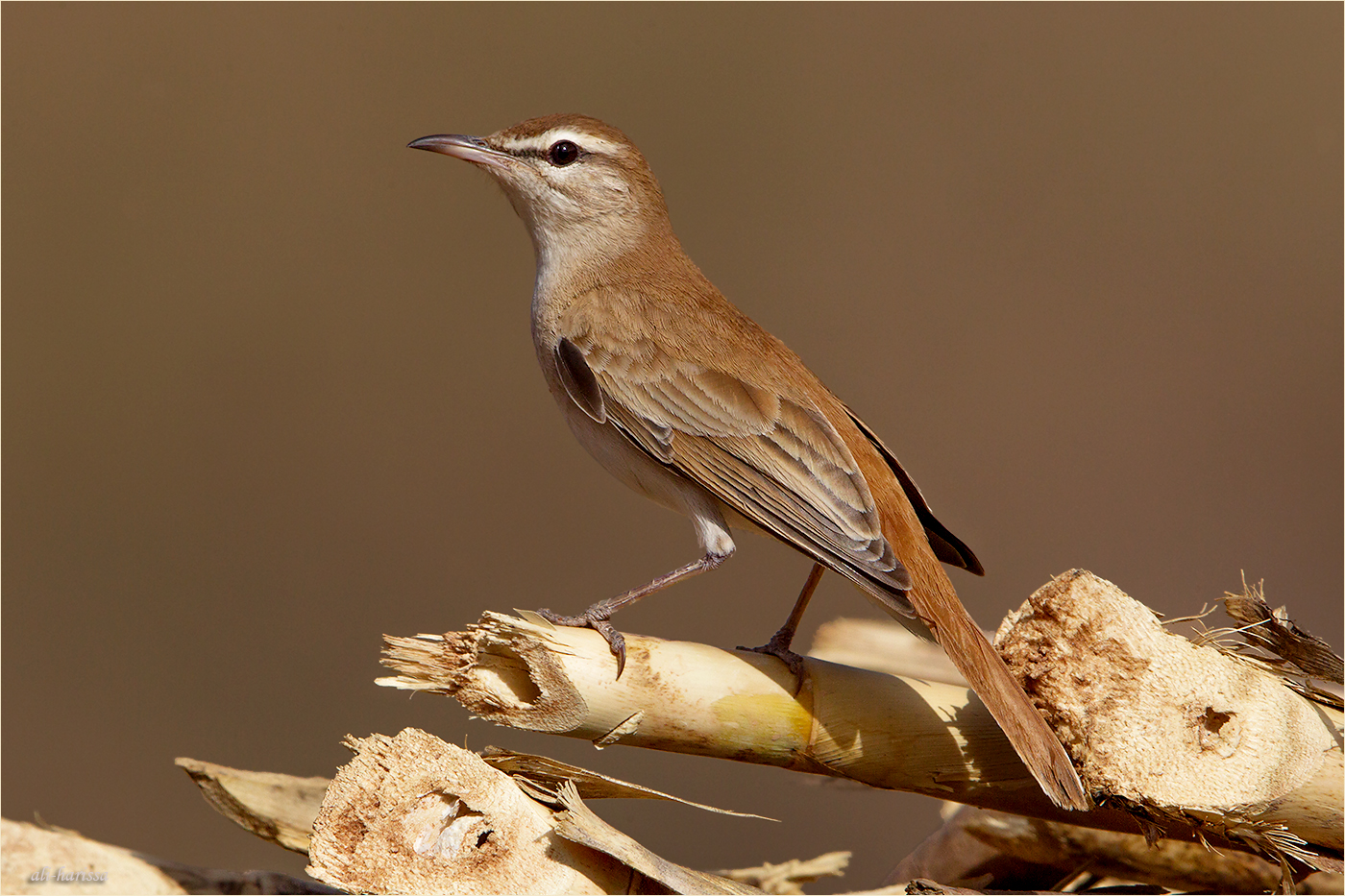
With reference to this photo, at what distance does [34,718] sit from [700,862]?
399cm

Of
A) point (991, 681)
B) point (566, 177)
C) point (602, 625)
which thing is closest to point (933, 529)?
point (991, 681)

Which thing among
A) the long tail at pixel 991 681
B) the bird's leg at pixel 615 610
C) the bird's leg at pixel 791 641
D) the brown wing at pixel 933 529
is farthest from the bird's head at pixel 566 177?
the long tail at pixel 991 681

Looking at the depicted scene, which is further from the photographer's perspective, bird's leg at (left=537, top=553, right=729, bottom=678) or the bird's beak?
the bird's beak

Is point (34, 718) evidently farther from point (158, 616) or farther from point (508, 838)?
point (508, 838)

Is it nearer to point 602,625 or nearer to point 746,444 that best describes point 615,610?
point 602,625

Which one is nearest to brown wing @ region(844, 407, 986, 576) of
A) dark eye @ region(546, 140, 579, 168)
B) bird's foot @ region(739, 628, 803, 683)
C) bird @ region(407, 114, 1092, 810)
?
bird @ region(407, 114, 1092, 810)

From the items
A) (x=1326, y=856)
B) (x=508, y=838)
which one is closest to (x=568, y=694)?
(x=508, y=838)

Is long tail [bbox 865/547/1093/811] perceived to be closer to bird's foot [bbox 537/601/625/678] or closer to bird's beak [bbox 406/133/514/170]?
bird's foot [bbox 537/601/625/678]

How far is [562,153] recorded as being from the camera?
361cm

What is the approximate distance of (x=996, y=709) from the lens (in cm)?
217

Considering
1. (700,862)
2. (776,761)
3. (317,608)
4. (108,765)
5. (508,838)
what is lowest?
(108,765)

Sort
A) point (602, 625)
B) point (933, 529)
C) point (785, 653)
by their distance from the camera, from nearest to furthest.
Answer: point (602, 625) < point (785, 653) < point (933, 529)

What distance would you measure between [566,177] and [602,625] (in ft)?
6.13

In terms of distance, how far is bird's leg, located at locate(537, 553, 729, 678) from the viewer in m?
2.26
